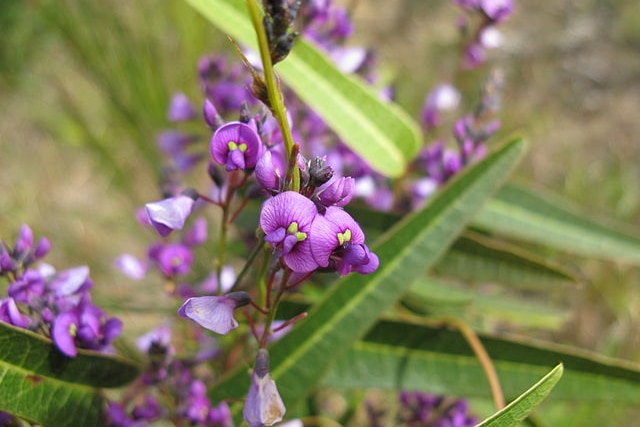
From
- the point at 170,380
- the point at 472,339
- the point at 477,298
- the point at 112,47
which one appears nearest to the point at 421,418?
the point at 472,339

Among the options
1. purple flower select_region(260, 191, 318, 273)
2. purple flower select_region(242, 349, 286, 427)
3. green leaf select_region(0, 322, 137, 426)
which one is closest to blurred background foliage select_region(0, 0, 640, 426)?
green leaf select_region(0, 322, 137, 426)

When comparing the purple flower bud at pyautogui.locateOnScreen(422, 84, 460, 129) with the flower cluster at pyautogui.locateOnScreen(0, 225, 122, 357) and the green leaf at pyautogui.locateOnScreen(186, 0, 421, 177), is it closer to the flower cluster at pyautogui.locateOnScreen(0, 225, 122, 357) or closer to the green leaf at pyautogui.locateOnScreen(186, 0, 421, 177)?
the green leaf at pyautogui.locateOnScreen(186, 0, 421, 177)

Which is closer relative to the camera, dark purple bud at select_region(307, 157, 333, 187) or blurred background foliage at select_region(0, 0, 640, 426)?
dark purple bud at select_region(307, 157, 333, 187)

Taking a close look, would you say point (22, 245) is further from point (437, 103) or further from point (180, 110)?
point (437, 103)

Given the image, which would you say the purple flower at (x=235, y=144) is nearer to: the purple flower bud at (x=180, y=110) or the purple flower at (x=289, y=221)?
the purple flower at (x=289, y=221)

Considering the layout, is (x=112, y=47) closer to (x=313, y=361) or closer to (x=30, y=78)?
(x=30, y=78)

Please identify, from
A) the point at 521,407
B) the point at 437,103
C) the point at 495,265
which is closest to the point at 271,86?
the point at 521,407

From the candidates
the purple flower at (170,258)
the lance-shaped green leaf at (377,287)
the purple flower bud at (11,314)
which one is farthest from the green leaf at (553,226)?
the purple flower bud at (11,314)
